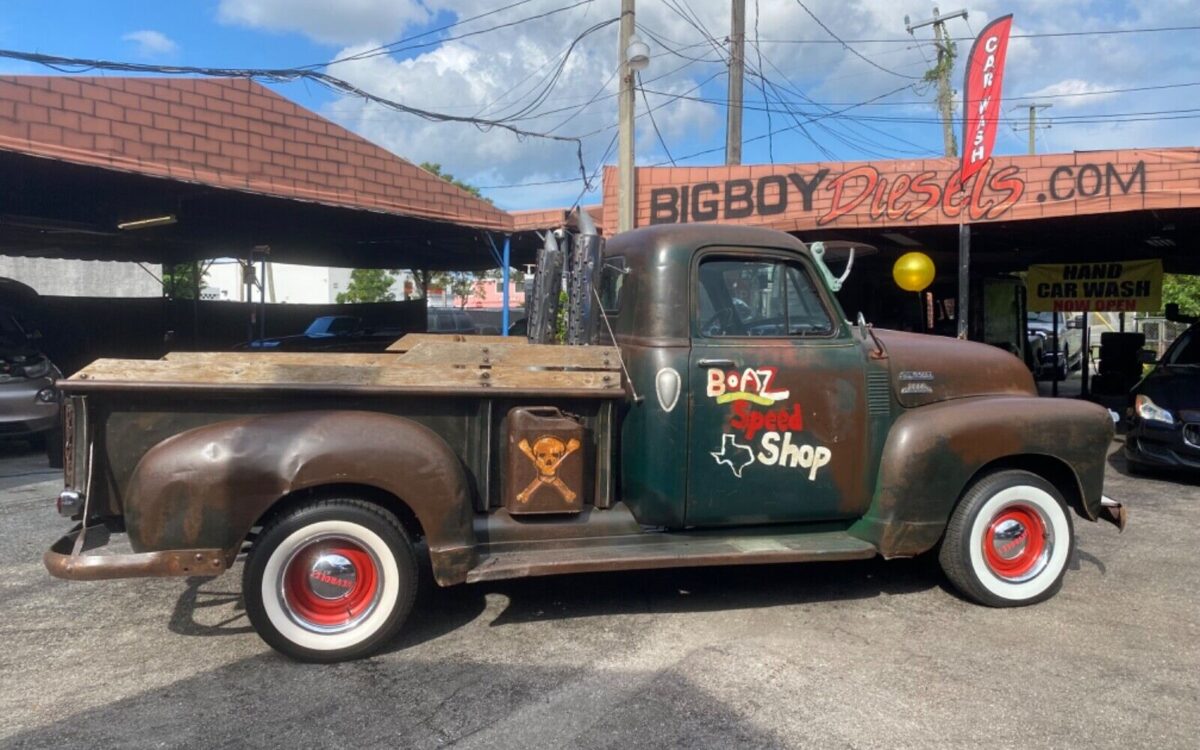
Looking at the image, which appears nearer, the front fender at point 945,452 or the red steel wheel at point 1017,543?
the front fender at point 945,452

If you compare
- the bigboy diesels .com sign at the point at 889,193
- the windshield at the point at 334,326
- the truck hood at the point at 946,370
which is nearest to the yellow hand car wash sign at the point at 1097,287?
the bigboy diesels .com sign at the point at 889,193

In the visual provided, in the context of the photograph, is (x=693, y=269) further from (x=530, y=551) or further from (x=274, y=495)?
(x=274, y=495)

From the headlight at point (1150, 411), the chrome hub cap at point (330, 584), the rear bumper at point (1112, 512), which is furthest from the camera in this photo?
the headlight at point (1150, 411)

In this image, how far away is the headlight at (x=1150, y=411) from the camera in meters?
8.08

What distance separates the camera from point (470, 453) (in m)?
4.12

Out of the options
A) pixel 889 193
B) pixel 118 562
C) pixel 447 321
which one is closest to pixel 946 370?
pixel 118 562

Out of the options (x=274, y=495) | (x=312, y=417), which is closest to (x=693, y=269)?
(x=312, y=417)

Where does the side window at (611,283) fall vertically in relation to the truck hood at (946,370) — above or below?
above

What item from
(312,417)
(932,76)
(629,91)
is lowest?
(312,417)

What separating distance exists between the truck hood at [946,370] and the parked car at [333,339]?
6944 mm

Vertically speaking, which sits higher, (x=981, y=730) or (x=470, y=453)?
(x=470, y=453)

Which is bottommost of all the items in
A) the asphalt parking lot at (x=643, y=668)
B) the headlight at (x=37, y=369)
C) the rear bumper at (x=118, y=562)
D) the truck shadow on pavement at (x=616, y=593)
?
the asphalt parking lot at (x=643, y=668)

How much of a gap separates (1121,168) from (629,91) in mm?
6229

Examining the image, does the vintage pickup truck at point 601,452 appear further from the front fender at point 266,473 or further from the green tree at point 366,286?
the green tree at point 366,286
